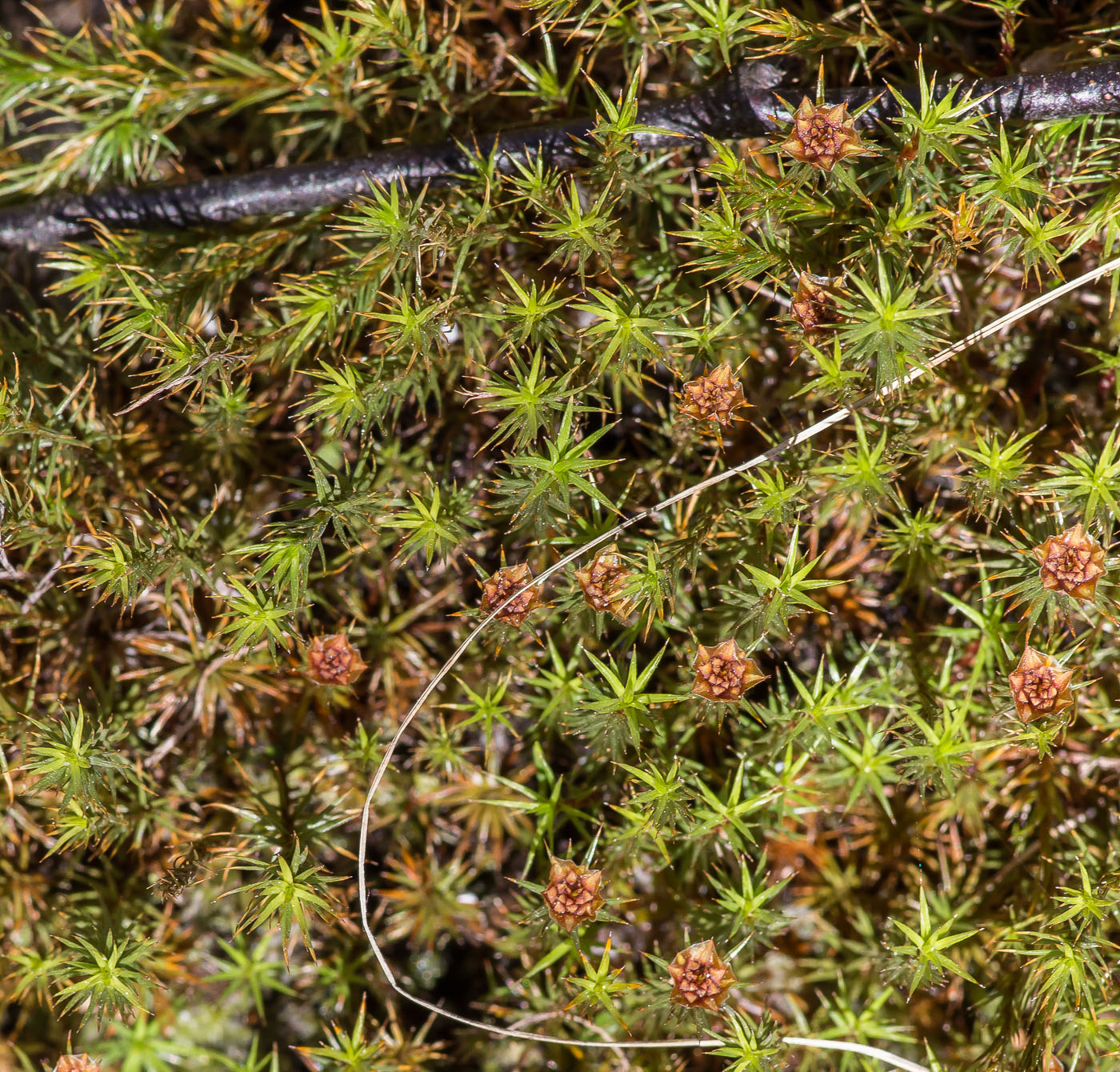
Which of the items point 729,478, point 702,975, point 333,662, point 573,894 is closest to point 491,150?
point 729,478

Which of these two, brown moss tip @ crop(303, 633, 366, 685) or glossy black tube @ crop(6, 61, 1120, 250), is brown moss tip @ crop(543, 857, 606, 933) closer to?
brown moss tip @ crop(303, 633, 366, 685)

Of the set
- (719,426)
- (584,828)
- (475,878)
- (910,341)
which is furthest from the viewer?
(475,878)

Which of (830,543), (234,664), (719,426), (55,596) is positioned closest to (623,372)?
(719,426)

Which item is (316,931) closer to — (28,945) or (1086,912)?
(28,945)

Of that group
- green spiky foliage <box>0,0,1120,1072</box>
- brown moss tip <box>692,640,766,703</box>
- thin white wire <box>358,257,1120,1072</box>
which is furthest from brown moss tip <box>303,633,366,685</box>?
brown moss tip <box>692,640,766,703</box>

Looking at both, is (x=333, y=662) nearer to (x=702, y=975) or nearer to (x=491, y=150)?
(x=702, y=975)

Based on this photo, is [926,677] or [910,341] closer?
[910,341]

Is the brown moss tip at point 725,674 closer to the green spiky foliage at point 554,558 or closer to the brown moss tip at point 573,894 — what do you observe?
the green spiky foliage at point 554,558
